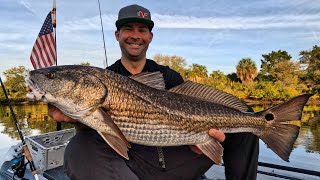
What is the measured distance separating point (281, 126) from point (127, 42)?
6.86 ft

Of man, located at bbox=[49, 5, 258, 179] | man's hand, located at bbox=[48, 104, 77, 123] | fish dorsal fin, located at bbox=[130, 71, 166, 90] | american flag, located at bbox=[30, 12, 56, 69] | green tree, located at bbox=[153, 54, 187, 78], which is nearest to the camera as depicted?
man's hand, located at bbox=[48, 104, 77, 123]

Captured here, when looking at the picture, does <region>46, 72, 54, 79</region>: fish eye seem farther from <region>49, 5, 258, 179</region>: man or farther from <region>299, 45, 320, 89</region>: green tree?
<region>299, 45, 320, 89</region>: green tree

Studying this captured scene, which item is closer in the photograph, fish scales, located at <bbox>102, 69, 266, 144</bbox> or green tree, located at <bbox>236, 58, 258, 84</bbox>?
fish scales, located at <bbox>102, 69, 266, 144</bbox>

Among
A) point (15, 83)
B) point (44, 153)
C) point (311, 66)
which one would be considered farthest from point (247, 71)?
point (44, 153)

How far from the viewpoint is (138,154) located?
3529 mm

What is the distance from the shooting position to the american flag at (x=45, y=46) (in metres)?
7.21

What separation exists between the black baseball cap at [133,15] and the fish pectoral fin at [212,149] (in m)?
1.71

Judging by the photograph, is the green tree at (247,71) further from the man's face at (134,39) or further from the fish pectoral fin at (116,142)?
the fish pectoral fin at (116,142)

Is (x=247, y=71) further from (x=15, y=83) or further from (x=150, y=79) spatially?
(x=150, y=79)

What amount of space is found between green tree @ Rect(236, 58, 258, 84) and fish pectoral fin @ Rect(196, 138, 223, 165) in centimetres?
5574

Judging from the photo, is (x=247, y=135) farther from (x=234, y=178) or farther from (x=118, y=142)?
(x=118, y=142)

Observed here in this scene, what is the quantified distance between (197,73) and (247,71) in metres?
8.48

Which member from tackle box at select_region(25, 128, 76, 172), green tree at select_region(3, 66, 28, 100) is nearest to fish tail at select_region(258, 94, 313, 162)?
tackle box at select_region(25, 128, 76, 172)

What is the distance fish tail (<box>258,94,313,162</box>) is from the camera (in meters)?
3.17
